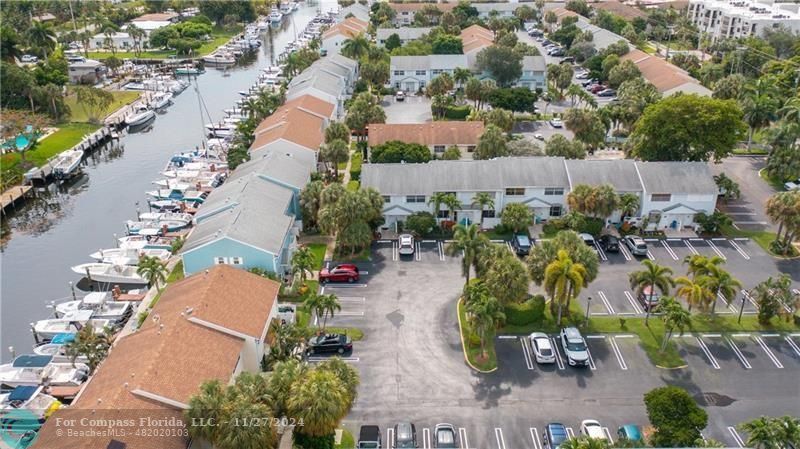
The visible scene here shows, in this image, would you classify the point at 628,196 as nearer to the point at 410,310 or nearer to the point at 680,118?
the point at 680,118

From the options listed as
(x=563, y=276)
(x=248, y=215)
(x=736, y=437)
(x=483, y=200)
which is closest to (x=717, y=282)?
(x=563, y=276)

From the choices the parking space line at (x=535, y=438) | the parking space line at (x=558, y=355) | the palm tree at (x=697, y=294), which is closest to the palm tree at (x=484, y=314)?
the parking space line at (x=558, y=355)

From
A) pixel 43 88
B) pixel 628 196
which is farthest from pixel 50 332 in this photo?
pixel 43 88

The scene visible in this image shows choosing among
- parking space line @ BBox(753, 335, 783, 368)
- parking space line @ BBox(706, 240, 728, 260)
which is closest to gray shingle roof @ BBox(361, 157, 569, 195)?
parking space line @ BBox(706, 240, 728, 260)

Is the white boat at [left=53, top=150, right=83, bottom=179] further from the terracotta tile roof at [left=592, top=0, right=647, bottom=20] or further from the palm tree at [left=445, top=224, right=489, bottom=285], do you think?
the terracotta tile roof at [left=592, top=0, right=647, bottom=20]

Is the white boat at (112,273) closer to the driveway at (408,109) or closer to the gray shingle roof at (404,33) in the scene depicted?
the driveway at (408,109)

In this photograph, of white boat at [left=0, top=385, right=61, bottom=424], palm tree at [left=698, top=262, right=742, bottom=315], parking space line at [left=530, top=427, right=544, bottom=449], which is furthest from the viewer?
palm tree at [left=698, top=262, right=742, bottom=315]

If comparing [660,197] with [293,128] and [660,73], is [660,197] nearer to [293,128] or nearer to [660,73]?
[293,128]
